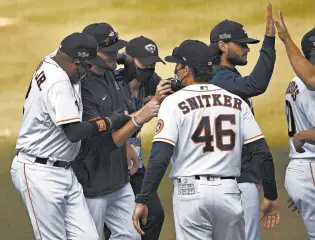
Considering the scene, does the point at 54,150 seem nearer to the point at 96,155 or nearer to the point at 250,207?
the point at 96,155

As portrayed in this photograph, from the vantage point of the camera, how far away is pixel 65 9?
9.21 meters

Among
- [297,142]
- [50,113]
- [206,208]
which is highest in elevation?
[50,113]

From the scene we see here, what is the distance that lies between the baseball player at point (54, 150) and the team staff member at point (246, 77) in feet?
2.64

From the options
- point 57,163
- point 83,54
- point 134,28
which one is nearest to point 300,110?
point 83,54

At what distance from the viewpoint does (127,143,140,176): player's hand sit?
20.1 ft

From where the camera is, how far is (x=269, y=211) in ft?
16.5

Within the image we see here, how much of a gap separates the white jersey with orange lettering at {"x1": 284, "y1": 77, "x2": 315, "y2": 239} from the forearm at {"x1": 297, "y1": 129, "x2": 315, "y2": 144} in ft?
0.82

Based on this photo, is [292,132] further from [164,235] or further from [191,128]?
[164,235]

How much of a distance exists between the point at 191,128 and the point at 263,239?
3139 mm

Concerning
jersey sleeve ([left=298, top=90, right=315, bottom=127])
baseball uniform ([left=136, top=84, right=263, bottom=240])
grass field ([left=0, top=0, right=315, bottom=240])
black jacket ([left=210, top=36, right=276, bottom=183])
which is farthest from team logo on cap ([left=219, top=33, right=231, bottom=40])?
grass field ([left=0, top=0, right=315, bottom=240])

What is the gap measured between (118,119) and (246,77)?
0.81 metres

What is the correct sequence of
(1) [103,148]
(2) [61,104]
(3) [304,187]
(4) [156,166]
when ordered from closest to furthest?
(4) [156,166] < (2) [61,104] < (1) [103,148] < (3) [304,187]

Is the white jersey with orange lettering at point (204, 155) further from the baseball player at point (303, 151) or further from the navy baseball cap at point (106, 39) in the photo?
the navy baseball cap at point (106, 39)

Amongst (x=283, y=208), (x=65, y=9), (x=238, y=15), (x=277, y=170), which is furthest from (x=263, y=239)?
(x=65, y=9)
